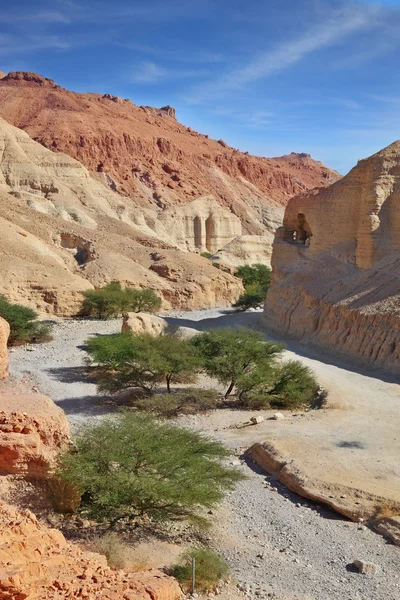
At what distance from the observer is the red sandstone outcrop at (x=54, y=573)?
19.2 ft

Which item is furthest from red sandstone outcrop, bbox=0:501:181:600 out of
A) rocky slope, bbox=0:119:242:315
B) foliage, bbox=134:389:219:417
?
rocky slope, bbox=0:119:242:315

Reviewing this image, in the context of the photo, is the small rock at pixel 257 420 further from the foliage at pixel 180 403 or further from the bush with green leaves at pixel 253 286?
the bush with green leaves at pixel 253 286

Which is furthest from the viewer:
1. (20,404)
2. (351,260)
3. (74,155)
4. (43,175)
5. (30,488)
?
(74,155)

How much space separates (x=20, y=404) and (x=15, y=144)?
57.5 meters

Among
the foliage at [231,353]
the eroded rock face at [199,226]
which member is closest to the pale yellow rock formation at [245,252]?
the eroded rock face at [199,226]

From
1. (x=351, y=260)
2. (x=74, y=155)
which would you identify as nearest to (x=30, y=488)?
(x=351, y=260)

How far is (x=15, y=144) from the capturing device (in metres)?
62.4

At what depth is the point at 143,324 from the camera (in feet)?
79.4

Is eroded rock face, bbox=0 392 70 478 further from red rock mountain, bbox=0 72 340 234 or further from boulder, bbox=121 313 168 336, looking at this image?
red rock mountain, bbox=0 72 340 234

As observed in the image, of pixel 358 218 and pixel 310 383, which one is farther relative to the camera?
pixel 358 218

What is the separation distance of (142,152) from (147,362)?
84191mm

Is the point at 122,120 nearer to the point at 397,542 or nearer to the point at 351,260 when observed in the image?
the point at 351,260

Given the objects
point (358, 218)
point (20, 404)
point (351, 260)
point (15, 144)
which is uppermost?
point (15, 144)

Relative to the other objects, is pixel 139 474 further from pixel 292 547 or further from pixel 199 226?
pixel 199 226
